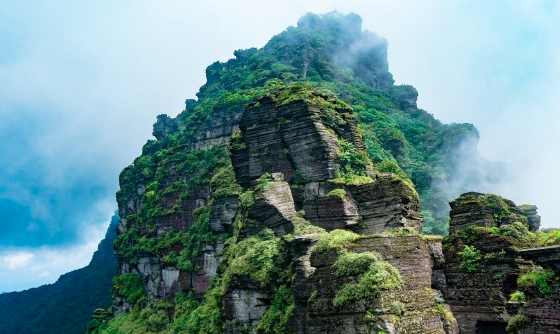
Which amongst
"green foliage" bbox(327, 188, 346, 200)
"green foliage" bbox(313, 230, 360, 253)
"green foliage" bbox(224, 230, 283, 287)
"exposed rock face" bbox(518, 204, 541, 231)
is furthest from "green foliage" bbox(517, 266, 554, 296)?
"exposed rock face" bbox(518, 204, 541, 231)

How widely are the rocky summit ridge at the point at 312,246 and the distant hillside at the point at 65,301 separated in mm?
35439

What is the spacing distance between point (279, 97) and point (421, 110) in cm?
7570

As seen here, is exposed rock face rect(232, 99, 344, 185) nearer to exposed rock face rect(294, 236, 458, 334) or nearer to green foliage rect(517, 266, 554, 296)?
exposed rock face rect(294, 236, 458, 334)

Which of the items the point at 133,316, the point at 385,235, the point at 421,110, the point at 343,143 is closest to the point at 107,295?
the point at 133,316

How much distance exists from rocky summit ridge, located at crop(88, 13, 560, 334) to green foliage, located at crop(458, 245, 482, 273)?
0.12 ft

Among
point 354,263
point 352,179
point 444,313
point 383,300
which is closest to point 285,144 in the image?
point 352,179

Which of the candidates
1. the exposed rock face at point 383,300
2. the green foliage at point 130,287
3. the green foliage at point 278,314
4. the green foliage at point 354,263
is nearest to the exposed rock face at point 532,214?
the exposed rock face at point 383,300

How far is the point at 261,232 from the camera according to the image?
25.7 meters

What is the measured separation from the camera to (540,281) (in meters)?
12.7

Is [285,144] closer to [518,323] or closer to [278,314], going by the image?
[278,314]

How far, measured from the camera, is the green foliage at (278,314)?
2021 centimetres

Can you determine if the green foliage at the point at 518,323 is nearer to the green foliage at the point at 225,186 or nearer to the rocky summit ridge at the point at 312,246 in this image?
the rocky summit ridge at the point at 312,246

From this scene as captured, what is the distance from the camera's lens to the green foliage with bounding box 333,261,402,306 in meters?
15.0

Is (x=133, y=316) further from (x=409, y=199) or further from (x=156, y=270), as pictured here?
(x=409, y=199)
